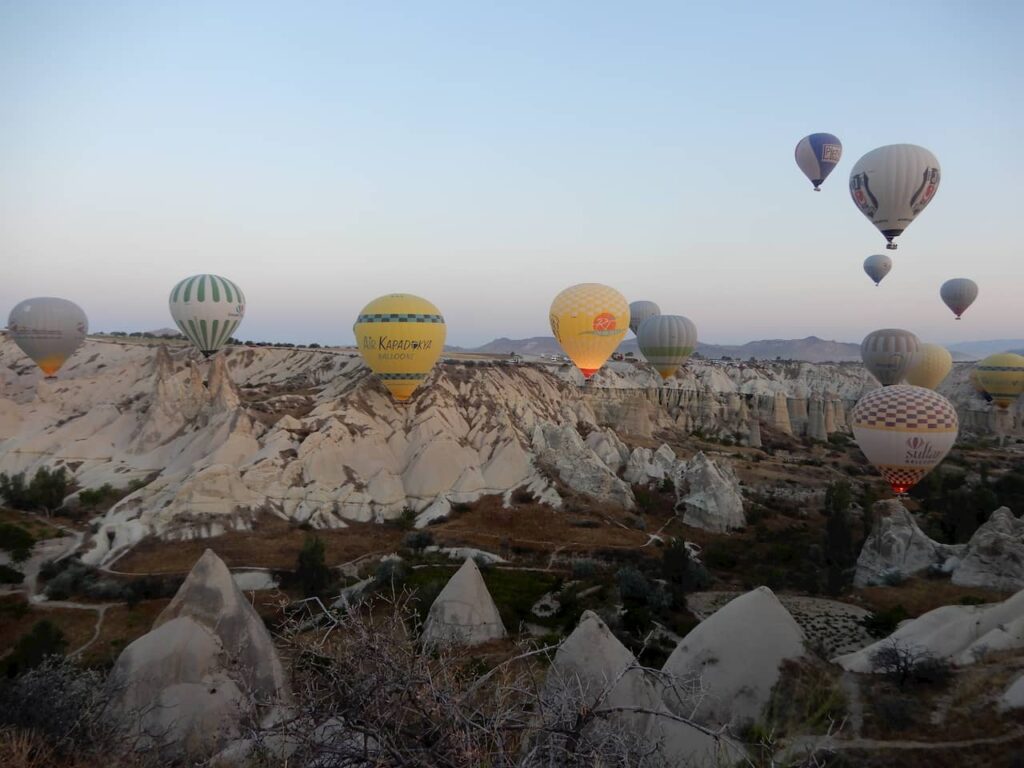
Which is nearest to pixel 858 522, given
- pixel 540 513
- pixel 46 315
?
pixel 540 513

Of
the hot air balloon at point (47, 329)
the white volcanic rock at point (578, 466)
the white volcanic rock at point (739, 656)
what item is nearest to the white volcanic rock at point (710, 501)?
the white volcanic rock at point (578, 466)

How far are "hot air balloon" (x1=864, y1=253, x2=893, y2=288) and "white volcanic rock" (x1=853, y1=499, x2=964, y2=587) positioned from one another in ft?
97.5

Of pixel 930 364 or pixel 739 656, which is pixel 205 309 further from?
pixel 930 364

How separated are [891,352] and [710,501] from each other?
54.2ft

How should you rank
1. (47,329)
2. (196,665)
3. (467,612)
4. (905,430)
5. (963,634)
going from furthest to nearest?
(47,329), (905,430), (467,612), (963,634), (196,665)

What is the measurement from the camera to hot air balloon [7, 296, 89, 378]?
113 feet

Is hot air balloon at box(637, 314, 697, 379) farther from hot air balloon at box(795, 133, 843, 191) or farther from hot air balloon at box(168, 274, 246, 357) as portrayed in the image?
hot air balloon at box(168, 274, 246, 357)

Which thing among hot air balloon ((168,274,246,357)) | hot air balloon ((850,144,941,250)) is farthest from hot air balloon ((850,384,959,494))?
hot air balloon ((168,274,246,357))

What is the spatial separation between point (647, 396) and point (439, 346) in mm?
23718

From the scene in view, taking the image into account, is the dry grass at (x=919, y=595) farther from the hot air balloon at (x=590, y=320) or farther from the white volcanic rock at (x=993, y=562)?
the hot air balloon at (x=590, y=320)

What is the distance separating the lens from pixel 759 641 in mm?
12148

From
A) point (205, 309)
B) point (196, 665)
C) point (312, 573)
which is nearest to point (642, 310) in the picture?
point (205, 309)

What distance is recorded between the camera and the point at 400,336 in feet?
94.7

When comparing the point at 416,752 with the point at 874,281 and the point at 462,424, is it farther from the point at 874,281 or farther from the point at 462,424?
the point at 874,281
